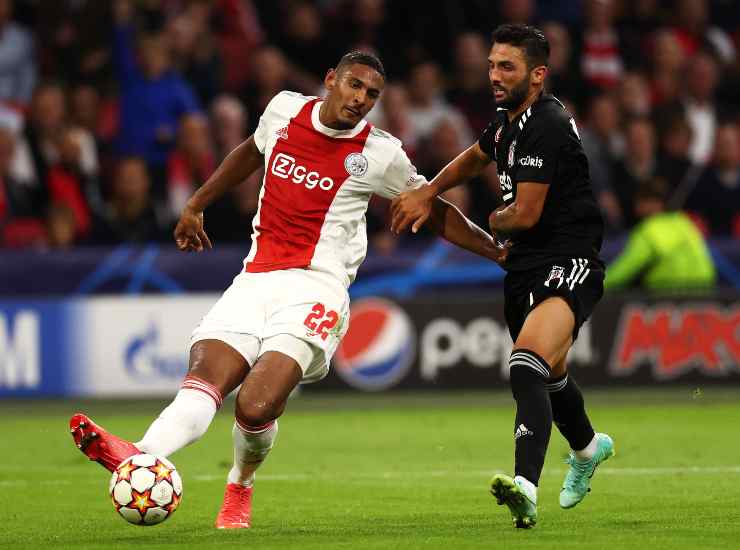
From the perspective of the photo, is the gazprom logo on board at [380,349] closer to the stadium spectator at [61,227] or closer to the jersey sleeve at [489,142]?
the stadium spectator at [61,227]

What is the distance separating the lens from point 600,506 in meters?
7.64

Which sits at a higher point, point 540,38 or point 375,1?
point 540,38

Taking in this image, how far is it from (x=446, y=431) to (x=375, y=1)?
6.37m

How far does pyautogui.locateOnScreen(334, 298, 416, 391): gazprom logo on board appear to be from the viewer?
45.9 feet

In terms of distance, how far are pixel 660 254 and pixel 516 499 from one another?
323 inches

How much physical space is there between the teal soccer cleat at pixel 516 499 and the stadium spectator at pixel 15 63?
32.8 ft

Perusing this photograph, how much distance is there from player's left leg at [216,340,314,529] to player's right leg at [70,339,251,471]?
4.2 inches

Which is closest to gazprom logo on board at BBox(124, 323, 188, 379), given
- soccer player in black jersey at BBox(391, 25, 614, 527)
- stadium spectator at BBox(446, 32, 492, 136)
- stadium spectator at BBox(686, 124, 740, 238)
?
stadium spectator at BBox(446, 32, 492, 136)

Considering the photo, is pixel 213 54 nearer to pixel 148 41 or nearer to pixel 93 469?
pixel 148 41

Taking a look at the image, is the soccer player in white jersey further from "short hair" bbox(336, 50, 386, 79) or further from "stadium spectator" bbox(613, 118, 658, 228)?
"stadium spectator" bbox(613, 118, 658, 228)

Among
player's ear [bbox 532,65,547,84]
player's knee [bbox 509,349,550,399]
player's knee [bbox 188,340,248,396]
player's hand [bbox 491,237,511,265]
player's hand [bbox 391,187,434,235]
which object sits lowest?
player's knee [bbox 188,340,248,396]

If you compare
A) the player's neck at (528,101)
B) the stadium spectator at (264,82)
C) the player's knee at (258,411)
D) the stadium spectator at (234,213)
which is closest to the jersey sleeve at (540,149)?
the player's neck at (528,101)

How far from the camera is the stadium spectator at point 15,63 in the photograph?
50.4ft

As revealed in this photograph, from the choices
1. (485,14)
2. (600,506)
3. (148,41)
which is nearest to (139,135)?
(148,41)
